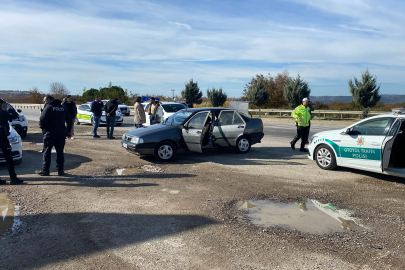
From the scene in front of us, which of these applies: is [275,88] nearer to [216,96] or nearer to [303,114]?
[216,96]

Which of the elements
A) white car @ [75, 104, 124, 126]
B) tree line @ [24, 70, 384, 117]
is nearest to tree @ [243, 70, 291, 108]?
tree line @ [24, 70, 384, 117]

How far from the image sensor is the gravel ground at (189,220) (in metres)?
3.81

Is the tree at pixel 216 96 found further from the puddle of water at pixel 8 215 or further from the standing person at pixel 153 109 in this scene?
the puddle of water at pixel 8 215

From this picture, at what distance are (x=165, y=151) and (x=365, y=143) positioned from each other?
4965 mm

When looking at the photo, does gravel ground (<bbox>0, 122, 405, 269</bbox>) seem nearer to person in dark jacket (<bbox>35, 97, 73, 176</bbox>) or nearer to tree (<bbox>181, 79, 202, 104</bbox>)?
person in dark jacket (<bbox>35, 97, 73, 176</bbox>)

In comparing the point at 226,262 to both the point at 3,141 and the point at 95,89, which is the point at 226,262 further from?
the point at 95,89

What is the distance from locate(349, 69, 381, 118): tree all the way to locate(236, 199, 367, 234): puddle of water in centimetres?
2512

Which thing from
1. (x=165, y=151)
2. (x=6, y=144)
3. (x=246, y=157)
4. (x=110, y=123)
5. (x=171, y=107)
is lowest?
(x=246, y=157)

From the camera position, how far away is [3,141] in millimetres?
6672

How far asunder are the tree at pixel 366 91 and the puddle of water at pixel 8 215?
27794 millimetres

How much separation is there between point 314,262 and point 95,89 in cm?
6099

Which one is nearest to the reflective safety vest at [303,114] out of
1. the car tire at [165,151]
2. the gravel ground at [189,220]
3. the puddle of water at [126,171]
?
the gravel ground at [189,220]

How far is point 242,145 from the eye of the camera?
1074 cm

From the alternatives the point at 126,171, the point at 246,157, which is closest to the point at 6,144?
the point at 126,171
